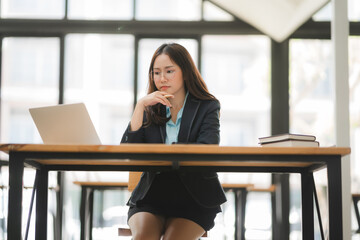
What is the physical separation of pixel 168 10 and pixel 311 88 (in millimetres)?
1565

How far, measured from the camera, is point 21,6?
18.1ft

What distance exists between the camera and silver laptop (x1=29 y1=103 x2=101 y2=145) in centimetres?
207

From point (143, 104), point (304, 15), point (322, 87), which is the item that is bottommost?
point (143, 104)

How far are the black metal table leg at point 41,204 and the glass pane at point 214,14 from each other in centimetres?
347

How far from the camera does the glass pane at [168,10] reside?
5.46 metres

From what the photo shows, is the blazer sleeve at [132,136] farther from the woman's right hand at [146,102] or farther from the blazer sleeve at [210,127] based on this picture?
the blazer sleeve at [210,127]

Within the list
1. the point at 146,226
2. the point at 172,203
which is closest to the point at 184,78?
the point at 172,203

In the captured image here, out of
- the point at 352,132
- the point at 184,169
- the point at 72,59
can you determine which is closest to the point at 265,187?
the point at 352,132

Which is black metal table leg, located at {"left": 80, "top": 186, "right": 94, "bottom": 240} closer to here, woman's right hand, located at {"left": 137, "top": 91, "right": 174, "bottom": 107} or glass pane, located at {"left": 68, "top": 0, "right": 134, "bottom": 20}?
woman's right hand, located at {"left": 137, "top": 91, "right": 174, "bottom": 107}

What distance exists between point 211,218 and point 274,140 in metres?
0.44

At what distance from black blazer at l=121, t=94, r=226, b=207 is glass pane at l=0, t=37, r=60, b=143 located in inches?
123

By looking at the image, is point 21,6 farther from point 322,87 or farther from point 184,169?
point 184,169

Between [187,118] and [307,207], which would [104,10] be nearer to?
[187,118]

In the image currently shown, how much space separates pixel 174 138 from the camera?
2.43m
